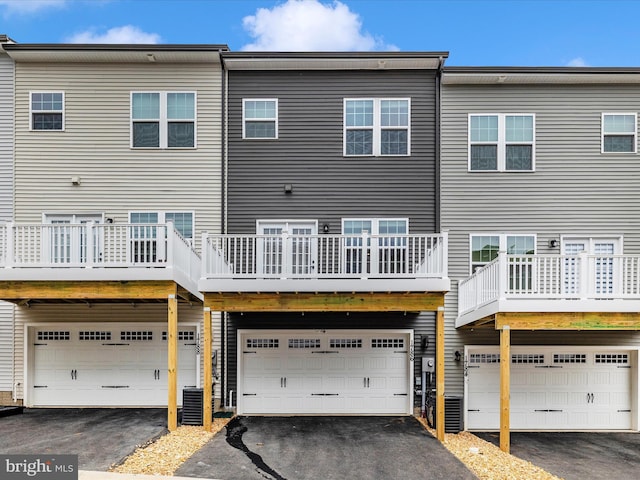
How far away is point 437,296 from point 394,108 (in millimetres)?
5341

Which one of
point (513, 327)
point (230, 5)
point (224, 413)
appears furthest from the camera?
point (230, 5)

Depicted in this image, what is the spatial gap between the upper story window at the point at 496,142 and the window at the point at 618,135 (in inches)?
73.0

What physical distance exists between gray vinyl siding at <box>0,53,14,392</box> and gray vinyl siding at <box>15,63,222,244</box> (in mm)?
211

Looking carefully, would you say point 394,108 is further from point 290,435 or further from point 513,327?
point 290,435

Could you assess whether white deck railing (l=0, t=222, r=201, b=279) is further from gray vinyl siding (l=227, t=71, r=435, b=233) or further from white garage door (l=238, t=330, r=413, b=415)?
white garage door (l=238, t=330, r=413, b=415)

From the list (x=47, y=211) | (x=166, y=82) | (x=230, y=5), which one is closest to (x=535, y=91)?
(x=166, y=82)

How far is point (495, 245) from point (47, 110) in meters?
11.8

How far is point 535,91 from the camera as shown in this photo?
1300 centimetres

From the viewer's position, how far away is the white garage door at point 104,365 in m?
12.4

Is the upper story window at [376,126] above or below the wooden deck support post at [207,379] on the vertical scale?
above

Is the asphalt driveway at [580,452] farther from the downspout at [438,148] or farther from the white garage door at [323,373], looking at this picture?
the downspout at [438,148]

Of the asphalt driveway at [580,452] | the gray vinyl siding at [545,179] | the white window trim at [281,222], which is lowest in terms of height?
the asphalt driveway at [580,452]

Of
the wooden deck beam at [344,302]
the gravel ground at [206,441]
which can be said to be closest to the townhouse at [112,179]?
the wooden deck beam at [344,302]

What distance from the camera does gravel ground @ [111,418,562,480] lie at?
7750 millimetres
